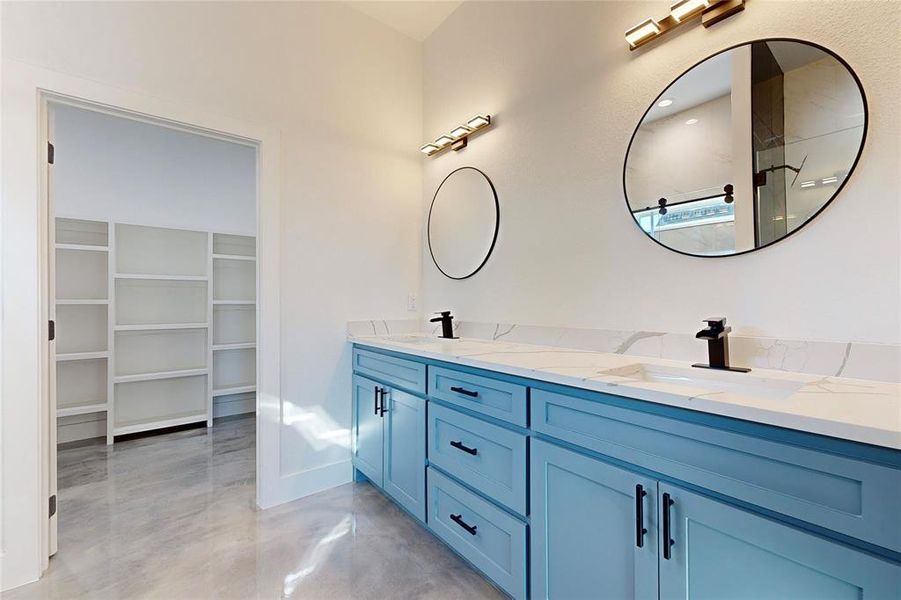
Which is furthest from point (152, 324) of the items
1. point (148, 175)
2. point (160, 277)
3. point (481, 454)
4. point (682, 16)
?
point (682, 16)

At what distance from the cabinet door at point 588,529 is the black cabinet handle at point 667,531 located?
0.09 ft

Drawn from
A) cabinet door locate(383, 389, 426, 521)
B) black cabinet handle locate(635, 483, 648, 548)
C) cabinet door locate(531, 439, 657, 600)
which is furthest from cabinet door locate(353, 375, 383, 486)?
black cabinet handle locate(635, 483, 648, 548)

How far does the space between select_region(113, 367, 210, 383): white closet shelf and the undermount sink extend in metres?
3.71

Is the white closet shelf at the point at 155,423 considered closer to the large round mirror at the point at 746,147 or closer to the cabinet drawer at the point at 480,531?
the cabinet drawer at the point at 480,531

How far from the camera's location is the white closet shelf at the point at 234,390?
3.77 metres

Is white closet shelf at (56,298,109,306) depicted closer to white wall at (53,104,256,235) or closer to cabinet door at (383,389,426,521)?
white wall at (53,104,256,235)

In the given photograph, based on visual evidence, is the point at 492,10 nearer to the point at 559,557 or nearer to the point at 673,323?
the point at 673,323

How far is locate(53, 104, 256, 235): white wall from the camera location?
3.20 metres

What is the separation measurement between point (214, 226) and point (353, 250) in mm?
2070

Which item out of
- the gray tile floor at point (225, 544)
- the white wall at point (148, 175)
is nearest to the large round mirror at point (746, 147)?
the gray tile floor at point (225, 544)

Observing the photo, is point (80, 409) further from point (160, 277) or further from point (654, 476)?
point (654, 476)

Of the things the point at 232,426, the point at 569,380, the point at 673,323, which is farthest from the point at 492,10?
the point at 232,426

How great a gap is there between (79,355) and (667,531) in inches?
159

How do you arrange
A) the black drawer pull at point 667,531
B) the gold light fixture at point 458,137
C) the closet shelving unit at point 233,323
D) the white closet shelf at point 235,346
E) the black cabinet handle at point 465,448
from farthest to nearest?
the closet shelving unit at point 233,323, the white closet shelf at point 235,346, the gold light fixture at point 458,137, the black cabinet handle at point 465,448, the black drawer pull at point 667,531
